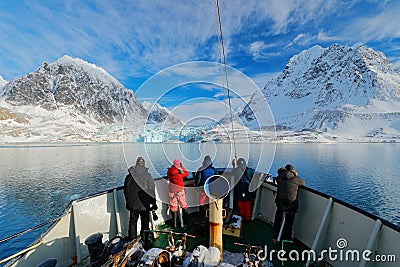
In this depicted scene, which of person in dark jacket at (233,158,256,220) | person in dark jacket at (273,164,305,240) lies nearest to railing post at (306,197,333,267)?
person in dark jacket at (273,164,305,240)

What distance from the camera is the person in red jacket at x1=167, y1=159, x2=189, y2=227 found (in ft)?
17.5

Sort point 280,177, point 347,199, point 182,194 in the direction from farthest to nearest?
1. point 347,199
2. point 182,194
3. point 280,177

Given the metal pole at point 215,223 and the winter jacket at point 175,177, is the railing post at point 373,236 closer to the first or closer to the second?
the metal pole at point 215,223

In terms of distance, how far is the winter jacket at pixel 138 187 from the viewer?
443 cm

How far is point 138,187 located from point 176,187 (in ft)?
4.10

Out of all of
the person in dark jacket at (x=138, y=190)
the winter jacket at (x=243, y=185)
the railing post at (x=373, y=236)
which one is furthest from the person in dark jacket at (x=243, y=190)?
the railing post at (x=373, y=236)

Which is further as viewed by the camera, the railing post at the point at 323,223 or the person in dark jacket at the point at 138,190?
the person in dark jacket at the point at 138,190

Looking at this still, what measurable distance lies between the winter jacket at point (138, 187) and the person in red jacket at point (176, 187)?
35.1 inches

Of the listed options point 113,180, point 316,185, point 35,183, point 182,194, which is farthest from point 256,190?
point 35,183

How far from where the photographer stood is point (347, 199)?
17.5m

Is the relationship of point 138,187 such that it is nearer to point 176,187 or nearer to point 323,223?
point 176,187

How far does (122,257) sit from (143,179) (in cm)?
157

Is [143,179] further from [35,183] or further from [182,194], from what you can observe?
[35,183]

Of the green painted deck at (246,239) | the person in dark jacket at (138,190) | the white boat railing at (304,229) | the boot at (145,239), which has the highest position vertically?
the person in dark jacket at (138,190)
